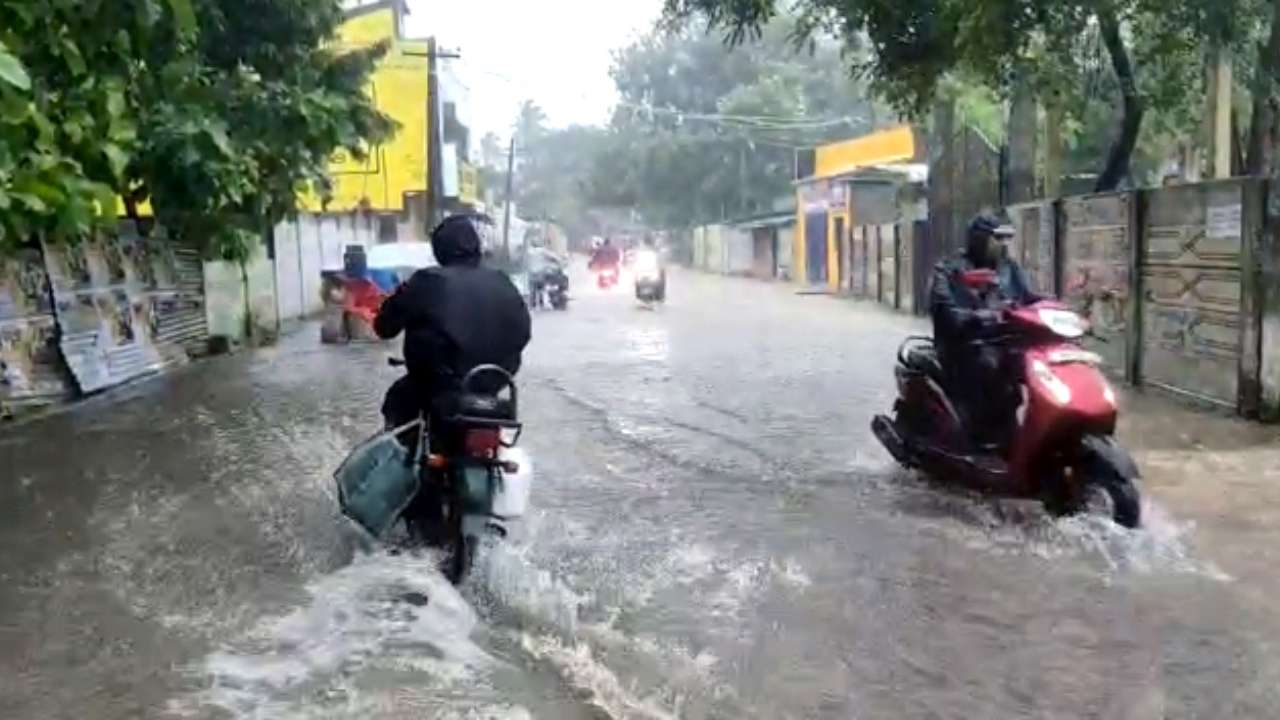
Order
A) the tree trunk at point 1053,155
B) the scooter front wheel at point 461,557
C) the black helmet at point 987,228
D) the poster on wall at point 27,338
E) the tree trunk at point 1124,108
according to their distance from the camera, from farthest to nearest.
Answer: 1. the tree trunk at point 1053,155
2. the tree trunk at point 1124,108
3. the poster on wall at point 27,338
4. the black helmet at point 987,228
5. the scooter front wheel at point 461,557

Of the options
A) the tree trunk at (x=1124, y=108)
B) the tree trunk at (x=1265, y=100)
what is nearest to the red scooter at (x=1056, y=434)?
the tree trunk at (x=1265, y=100)

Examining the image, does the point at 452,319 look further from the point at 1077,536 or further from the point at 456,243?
the point at 1077,536

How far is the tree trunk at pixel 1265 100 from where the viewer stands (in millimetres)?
10195

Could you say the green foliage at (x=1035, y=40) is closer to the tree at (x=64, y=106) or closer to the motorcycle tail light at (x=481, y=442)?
the tree at (x=64, y=106)

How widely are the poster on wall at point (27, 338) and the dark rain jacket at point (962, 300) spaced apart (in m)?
7.95

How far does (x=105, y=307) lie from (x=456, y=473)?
9928mm

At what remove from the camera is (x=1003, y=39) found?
11.7m

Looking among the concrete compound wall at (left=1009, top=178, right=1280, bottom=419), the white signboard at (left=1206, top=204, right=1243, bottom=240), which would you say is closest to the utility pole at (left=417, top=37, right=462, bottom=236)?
the concrete compound wall at (left=1009, top=178, right=1280, bottom=419)

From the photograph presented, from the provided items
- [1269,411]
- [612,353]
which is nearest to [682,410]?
[1269,411]

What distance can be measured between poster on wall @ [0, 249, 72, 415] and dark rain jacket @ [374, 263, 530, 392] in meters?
7.03

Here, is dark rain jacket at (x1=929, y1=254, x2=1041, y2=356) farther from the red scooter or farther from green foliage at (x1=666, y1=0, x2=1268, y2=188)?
green foliage at (x1=666, y1=0, x2=1268, y2=188)

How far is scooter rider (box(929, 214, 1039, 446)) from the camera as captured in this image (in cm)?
721

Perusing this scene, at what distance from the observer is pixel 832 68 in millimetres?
64250

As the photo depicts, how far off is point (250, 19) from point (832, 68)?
168ft
